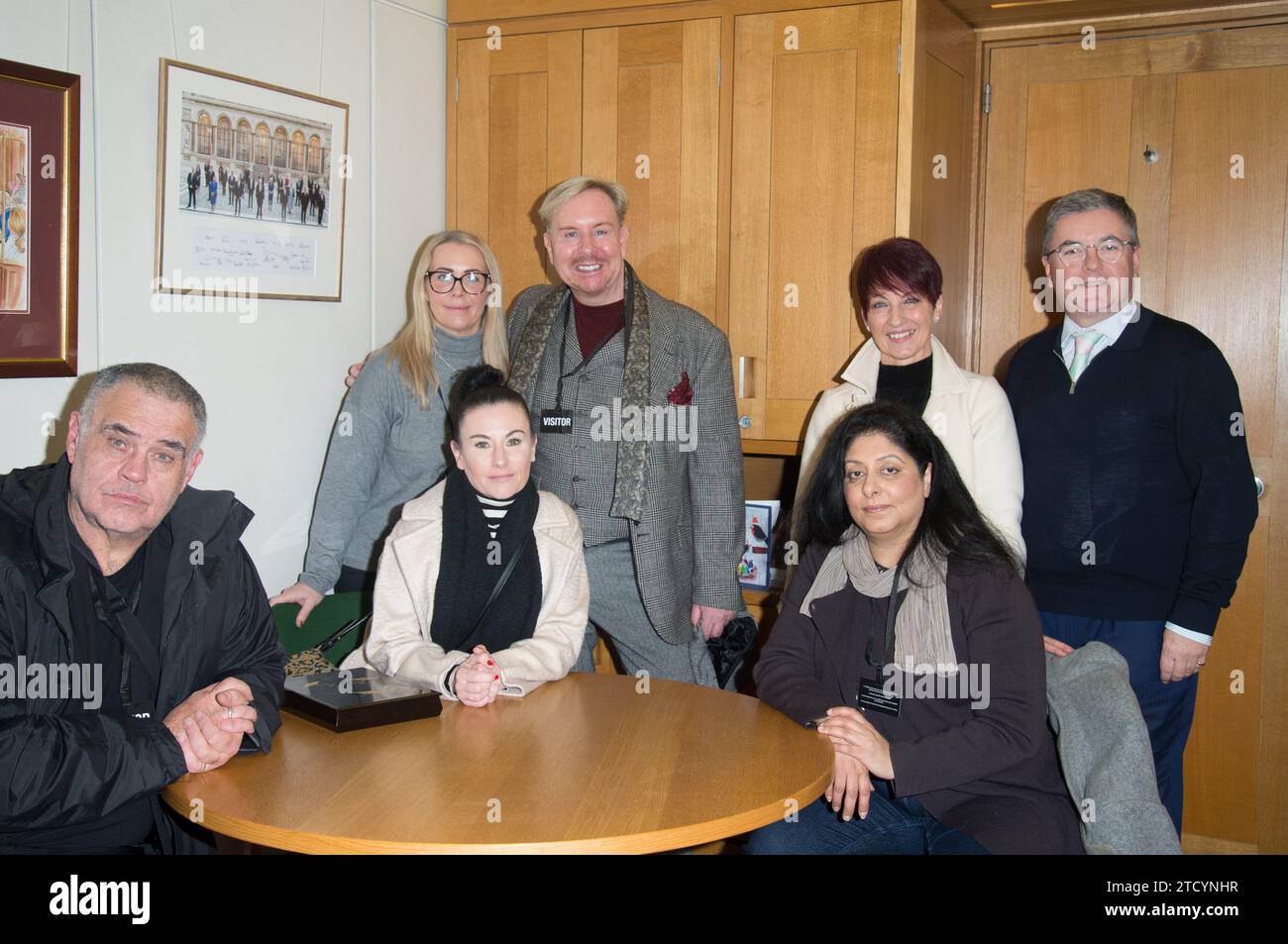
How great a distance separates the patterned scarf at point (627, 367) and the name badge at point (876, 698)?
80 cm

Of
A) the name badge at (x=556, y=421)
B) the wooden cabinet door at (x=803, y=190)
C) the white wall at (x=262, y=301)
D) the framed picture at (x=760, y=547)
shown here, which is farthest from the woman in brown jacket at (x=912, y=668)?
the white wall at (x=262, y=301)

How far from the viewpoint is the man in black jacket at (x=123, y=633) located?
66.0 inches

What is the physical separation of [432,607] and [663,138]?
1.80m

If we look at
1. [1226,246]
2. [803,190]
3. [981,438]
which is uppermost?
[803,190]

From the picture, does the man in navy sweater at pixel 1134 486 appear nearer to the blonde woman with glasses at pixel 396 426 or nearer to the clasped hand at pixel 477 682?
the clasped hand at pixel 477 682

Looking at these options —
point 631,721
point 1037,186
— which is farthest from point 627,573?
point 1037,186

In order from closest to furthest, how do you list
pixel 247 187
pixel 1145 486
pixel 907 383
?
pixel 1145 486 < pixel 907 383 < pixel 247 187

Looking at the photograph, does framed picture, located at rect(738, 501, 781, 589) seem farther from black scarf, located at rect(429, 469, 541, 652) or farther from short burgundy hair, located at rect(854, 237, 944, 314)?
black scarf, located at rect(429, 469, 541, 652)

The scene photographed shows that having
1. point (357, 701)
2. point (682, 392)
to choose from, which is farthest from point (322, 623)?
point (682, 392)

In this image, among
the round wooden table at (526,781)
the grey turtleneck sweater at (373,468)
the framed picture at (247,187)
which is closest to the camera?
the round wooden table at (526,781)

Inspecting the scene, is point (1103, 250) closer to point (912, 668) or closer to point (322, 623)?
point (912, 668)

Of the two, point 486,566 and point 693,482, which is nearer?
point 486,566

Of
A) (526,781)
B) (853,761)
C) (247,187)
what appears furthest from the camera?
(247,187)

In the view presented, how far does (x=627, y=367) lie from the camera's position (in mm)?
2828
